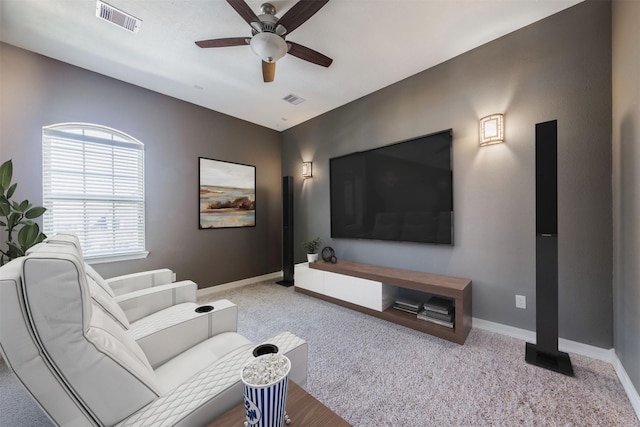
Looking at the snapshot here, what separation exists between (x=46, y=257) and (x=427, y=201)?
2.86 metres

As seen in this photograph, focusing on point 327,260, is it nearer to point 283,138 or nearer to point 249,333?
point 249,333

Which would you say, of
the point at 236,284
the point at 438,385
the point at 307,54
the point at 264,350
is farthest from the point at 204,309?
the point at 236,284

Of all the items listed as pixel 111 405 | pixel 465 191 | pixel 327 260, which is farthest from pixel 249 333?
pixel 465 191

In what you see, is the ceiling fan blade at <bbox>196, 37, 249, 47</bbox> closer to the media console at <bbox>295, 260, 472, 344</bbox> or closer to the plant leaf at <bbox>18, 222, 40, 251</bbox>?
the plant leaf at <bbox>18, 222, 40, 251</bbox>

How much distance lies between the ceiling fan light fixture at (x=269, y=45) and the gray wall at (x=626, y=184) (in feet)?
7.37

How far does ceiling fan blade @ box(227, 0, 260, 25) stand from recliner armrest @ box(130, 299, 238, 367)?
2024 mm

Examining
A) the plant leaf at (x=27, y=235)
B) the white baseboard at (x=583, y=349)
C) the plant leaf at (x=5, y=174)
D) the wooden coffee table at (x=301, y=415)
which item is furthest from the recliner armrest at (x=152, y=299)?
the white baseboard at (x=583, y=349)

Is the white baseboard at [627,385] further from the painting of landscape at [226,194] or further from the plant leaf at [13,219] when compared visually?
the plant leaf at [13,219]

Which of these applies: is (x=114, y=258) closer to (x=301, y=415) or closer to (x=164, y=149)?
(x=164, y=149)

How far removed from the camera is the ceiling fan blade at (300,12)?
1.59m

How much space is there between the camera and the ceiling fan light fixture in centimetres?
185

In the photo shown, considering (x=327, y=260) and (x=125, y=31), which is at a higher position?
(x=125, y=31)

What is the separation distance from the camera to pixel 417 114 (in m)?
2.88

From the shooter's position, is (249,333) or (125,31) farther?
(249,333)
